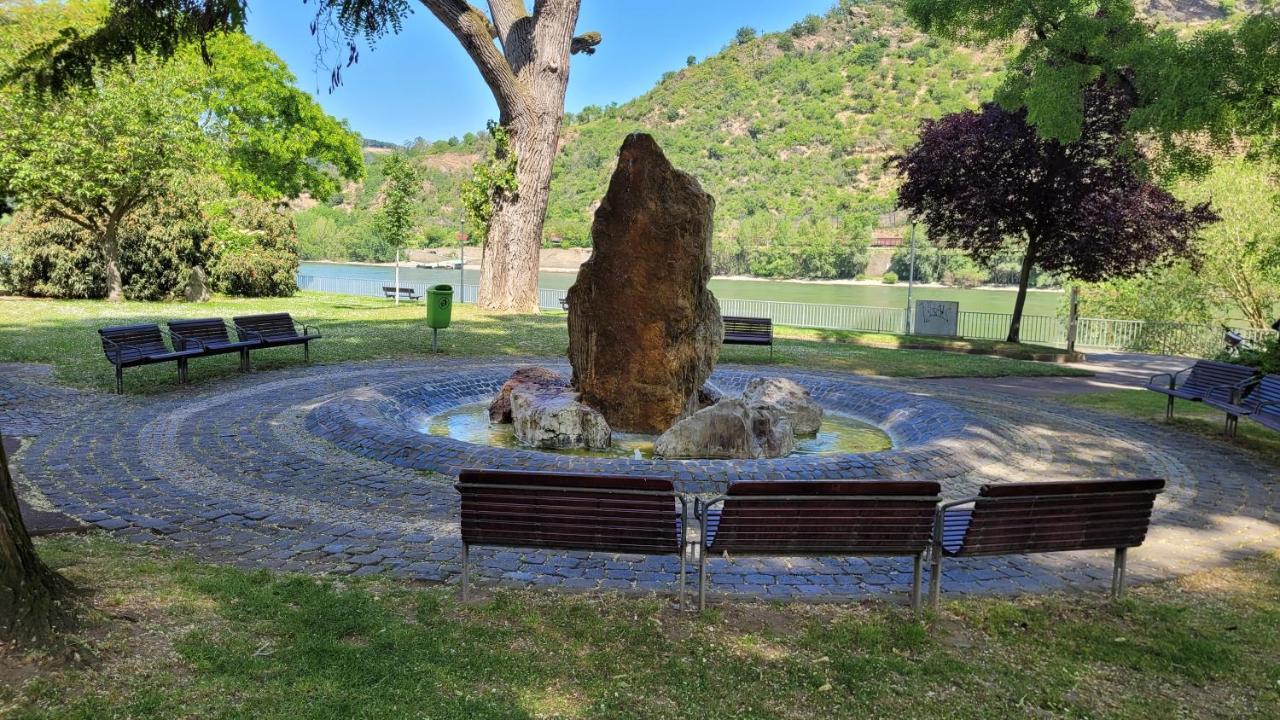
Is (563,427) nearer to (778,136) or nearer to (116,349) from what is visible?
(116,349)

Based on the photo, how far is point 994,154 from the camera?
20297mm

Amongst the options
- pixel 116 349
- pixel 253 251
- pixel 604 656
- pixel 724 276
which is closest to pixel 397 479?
pixel 604 656

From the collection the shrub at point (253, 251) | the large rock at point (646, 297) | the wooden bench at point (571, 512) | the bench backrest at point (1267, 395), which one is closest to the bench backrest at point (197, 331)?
the large rock at point (646, 297)

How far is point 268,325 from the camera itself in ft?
43.8

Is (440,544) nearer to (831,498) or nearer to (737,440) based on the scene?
(831,498)

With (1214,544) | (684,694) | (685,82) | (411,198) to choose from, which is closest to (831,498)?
(684,694)

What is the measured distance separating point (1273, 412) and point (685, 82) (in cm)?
13483

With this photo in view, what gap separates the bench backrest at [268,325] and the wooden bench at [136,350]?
1448mm

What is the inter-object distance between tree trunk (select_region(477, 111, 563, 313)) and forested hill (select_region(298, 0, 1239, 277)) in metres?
52.3

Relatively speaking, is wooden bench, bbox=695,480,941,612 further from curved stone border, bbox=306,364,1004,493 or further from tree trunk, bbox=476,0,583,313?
tree trunk, bbox=476,0,583,313

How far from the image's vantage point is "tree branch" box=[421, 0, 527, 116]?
68.8 feet

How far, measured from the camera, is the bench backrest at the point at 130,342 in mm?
10539

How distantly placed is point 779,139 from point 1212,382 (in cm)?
10735

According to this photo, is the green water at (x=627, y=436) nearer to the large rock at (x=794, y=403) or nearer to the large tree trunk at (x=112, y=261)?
the large rock at (x=794, y=403)
